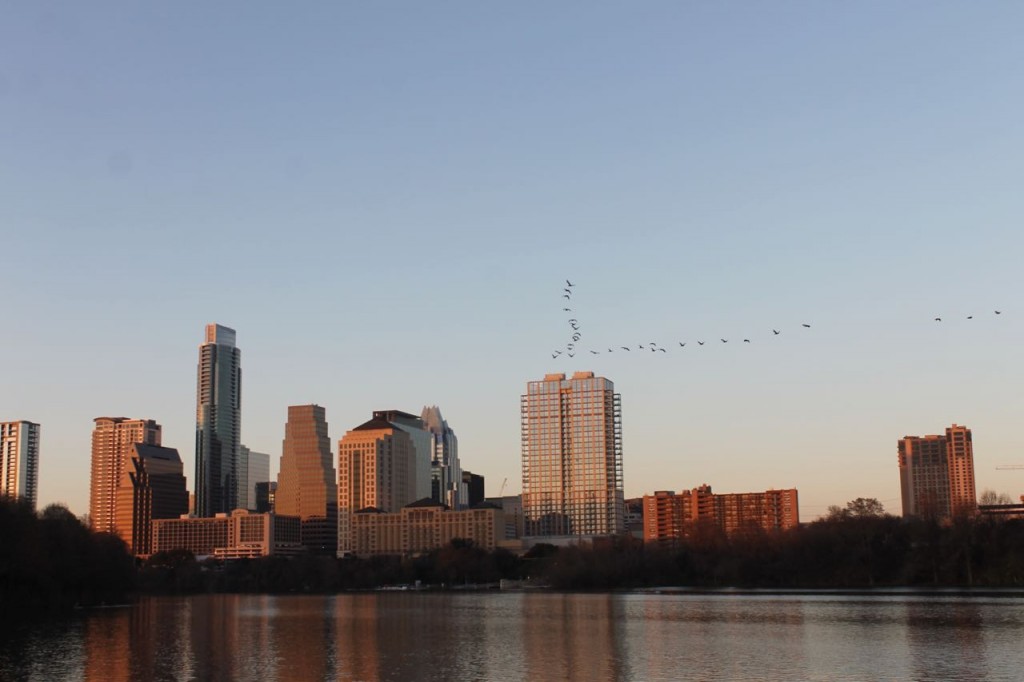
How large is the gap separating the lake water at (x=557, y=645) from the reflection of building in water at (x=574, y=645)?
0.11 m

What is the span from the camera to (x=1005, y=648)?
5494 cm

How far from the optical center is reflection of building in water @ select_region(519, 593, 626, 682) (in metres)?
49.3

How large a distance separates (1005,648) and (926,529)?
3454 inches

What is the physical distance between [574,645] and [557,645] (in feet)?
3.25

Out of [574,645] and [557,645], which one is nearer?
[574,645]

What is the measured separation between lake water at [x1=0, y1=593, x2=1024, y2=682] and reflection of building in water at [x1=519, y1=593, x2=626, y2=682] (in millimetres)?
107

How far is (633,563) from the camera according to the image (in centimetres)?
17875

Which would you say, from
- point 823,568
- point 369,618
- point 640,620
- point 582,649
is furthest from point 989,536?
point 582,649

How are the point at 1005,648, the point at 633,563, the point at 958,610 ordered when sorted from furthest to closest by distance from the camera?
1. the point at 633,563
2. the point at 958,610
3. the point at 1005,648

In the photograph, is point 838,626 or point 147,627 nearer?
point 838,626

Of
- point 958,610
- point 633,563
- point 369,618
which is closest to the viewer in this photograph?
point 958,610

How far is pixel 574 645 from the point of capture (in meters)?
63.1

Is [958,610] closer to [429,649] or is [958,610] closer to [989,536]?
[429,649]

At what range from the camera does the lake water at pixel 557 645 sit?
49.3 meters
